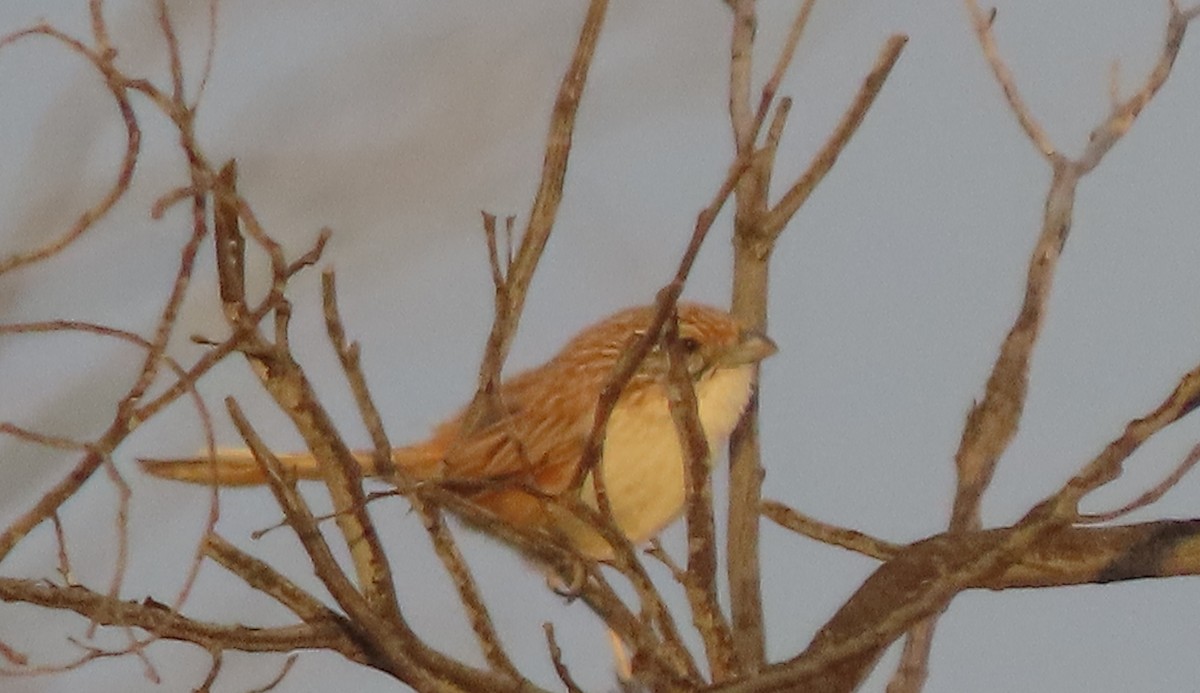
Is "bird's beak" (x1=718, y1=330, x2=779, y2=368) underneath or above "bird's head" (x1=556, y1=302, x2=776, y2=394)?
underneath

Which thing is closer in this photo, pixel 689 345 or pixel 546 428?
pixel 689 345

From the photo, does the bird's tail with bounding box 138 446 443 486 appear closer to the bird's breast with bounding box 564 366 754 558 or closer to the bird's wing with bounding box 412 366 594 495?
the bird's wing with bounding box 412 366 594 495

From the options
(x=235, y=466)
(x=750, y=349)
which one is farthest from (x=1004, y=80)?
(x=235, y=466)

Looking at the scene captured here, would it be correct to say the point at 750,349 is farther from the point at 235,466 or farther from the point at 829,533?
the point at 235,466

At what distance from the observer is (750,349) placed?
224 cm

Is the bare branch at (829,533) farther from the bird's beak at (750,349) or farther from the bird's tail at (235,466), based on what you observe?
the bird's tail at (235,466)

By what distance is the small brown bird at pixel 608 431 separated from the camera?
2.28 metres

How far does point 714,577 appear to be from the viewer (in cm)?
150

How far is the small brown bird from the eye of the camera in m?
2.28

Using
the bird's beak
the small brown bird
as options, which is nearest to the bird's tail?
the small brown bird

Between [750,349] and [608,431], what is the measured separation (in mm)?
360

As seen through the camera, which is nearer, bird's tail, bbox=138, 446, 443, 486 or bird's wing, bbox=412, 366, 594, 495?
bird's tail, bbox=138, 446, 443, 486

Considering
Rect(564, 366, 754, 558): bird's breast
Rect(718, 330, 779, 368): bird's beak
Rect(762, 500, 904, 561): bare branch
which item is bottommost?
Rect(762, 500, 904, 561): bare branch

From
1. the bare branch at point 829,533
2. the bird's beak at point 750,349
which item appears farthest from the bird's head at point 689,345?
the bare branch at point 829,533
